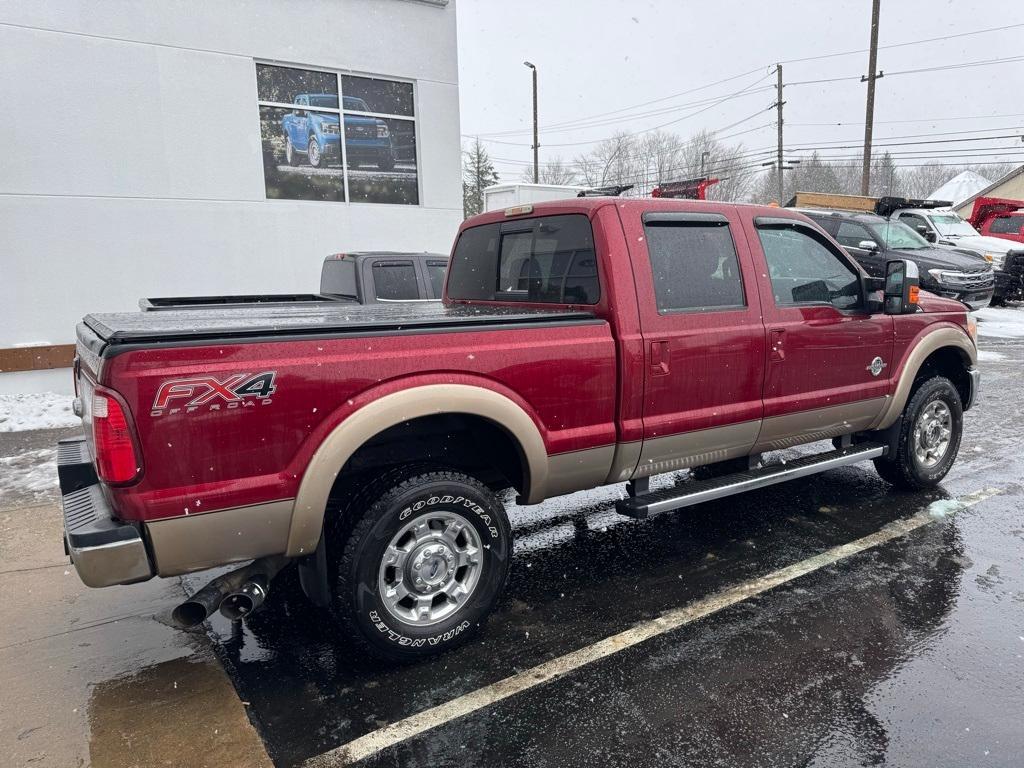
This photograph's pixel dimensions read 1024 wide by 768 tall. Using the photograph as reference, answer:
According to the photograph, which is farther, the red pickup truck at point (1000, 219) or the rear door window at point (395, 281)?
the red pickup truck at point (1000, 219)

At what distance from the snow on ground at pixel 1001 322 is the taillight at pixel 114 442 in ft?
55.2

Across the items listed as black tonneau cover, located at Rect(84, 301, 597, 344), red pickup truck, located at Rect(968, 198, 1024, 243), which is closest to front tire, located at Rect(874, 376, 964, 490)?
black tonneau cover, located at Rect(84, 301, 597, 344)

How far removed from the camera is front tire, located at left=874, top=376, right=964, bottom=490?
16.5 ft

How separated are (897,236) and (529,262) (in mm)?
13562

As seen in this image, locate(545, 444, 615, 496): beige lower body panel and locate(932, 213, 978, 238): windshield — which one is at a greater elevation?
locate(932, 213, 978, 238): windshield

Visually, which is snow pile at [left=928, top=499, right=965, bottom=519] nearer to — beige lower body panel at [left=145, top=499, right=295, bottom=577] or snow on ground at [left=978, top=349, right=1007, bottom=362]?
beige lower body panel at [left=145, top=499, right=295, bottom=577]

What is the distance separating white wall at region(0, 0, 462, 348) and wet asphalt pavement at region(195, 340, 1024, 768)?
7347 mm

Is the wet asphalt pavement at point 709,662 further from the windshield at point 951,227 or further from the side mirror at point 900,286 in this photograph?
the windshield at point 951,227

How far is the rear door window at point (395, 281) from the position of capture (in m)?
7.62

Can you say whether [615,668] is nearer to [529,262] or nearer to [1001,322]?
[529,262]

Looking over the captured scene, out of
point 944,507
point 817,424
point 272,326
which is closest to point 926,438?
point 944,507

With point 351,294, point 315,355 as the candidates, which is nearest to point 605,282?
point 315,355

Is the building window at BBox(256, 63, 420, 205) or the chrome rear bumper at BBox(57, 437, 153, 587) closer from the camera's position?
the chrome rear bumper at BBox(57, 437, 153, 587)

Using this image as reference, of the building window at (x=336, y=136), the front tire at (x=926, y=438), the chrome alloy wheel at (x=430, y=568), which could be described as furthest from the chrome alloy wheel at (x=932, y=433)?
the building window at (x=336, y=136)
